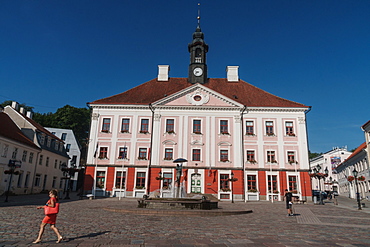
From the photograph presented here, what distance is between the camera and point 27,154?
34.4 meters

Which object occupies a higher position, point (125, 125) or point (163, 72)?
point (163, 72)

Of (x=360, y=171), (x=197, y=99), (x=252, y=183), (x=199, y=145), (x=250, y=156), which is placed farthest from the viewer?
Result: (x=360, y=171)

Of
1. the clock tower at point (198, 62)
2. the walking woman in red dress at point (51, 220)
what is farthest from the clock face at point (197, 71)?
the walking woman in red dress at point (51, 220)

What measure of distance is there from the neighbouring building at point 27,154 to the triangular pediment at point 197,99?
1546cm

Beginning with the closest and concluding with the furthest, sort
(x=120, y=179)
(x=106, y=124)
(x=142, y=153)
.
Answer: (x=120, y=179)
(x=142, y=153)
(x=106, y=124)

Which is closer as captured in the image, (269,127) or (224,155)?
(224,155)

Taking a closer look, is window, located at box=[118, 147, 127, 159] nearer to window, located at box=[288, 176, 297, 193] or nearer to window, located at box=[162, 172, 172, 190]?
window, located at box=[162, 172, 172, 190]

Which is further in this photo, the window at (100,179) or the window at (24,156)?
the window at (100,179)

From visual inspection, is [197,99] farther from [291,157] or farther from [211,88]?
[291,157]

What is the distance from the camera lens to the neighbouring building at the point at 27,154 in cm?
3012

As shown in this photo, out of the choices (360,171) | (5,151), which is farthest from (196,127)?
(360,171)

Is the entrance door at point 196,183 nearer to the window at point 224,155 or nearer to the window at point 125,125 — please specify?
the window at point 224,155

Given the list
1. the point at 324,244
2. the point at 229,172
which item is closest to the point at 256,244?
the point at 324,244

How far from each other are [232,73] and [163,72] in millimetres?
10981
